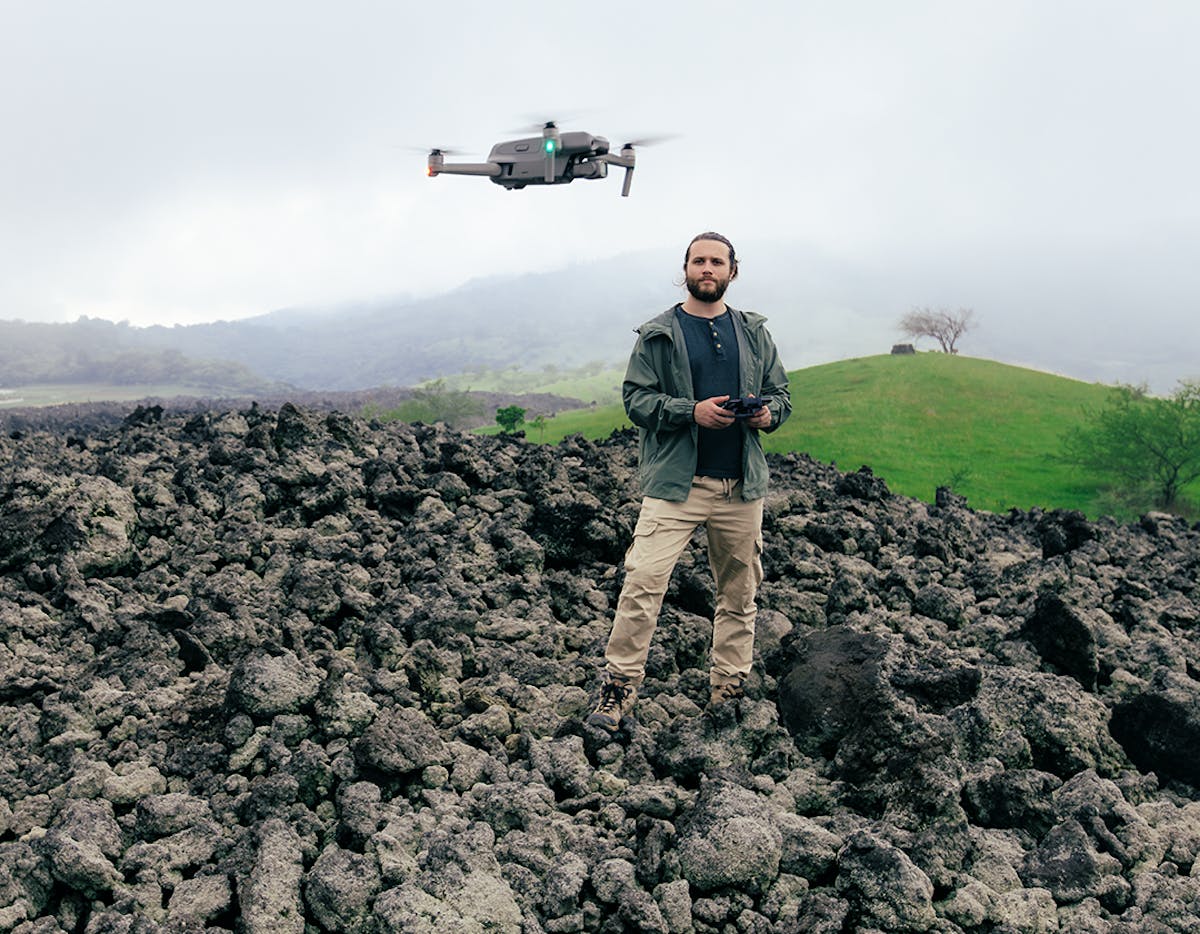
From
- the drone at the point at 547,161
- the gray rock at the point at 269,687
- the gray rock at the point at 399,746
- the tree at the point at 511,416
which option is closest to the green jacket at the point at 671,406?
the gray rock at the point at 399,746

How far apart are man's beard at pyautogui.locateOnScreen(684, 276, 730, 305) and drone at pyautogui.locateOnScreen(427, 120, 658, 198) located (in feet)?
75.9

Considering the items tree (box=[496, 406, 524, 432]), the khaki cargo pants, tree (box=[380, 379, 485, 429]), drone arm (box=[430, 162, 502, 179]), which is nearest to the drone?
drone arm (box=[430, 162, 502, 179])

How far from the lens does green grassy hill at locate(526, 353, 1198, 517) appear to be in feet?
101

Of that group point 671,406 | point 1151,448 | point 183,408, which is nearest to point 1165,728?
point 671,406

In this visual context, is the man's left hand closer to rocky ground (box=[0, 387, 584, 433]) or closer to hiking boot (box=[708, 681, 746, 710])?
hiking boot (box=[708, 681, 746, 710])

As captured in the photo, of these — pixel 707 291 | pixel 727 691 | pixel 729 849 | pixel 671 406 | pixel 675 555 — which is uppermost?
pixel 707 291

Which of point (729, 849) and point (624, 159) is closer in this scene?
point (729, 849)

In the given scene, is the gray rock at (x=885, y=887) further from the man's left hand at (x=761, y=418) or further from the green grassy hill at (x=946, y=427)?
the green grassy hill at (x=946, y=427)

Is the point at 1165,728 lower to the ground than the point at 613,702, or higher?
lower

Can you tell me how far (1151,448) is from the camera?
33.5 meters

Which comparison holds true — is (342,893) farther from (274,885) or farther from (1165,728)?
(1165,728)

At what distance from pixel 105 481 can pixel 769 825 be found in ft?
27.0

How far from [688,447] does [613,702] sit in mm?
1780

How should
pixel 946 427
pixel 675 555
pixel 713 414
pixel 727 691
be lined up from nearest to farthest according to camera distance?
1. pixel 713 414
2. pixel 675 555
3. pixel 727 691
4. pixel 946 427
